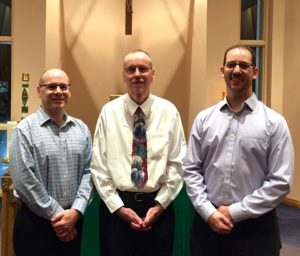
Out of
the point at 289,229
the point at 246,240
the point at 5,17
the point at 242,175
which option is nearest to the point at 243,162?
the point at 242,175

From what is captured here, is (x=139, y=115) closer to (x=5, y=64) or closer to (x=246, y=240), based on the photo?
(x=246, y=240)

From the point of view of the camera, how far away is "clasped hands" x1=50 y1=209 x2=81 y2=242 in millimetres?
1975

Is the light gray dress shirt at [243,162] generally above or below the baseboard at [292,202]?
above

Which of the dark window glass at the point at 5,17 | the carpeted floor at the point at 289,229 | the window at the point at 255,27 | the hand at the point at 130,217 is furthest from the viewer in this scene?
the window at the point at 255,27

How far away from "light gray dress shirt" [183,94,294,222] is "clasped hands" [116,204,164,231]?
24 centimetres

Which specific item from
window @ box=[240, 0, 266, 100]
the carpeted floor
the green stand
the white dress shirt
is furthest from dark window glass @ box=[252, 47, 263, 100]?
the white dress shirt

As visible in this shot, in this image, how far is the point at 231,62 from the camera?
72.9 inches

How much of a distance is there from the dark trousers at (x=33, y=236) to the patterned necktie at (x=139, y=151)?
19.0 inches

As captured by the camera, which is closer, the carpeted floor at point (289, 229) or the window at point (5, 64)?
the carpeted floor at point (289, 229)

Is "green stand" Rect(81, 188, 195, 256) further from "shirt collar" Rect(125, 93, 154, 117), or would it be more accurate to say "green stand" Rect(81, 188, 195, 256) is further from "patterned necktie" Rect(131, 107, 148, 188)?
"shirt collar" Rect(125, 93, 154, 117)

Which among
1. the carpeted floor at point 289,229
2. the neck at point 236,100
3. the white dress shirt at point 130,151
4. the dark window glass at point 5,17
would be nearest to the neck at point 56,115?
the white dress shirt at point 130,151

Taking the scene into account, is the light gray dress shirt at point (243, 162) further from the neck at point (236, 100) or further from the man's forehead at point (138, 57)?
the man's forehead at point (138, 57)

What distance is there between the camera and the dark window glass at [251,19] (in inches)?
242

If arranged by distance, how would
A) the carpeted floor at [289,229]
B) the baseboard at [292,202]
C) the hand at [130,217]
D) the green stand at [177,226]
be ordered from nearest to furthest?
the hand at [130,217] → the green stand at [177,226] → the carpeted floor at [289,229] → the baseboard at [292,202]
